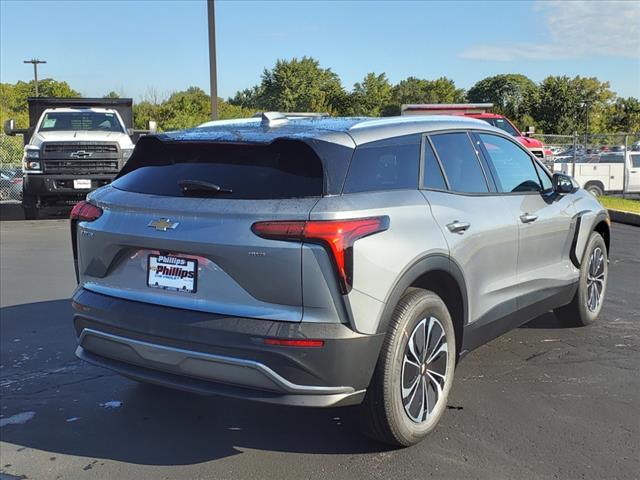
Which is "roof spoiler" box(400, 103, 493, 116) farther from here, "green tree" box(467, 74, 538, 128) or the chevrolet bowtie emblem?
"green tree" box(467, 74, 538, 128)

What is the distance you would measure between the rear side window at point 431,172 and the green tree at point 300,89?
6676cm

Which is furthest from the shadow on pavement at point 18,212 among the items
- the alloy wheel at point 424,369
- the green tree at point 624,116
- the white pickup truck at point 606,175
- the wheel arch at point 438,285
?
the green tree at point 624,116

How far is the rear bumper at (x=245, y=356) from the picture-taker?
2844mm

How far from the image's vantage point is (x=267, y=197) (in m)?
2.99

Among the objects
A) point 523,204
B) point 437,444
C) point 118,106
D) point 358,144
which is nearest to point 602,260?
point 523,204

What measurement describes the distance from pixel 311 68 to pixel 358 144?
7528 cm

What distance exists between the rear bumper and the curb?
1152 centimetres

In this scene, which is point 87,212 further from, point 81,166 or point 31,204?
point 31,204

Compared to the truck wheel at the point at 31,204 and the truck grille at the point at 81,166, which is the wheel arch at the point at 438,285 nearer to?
the truck grille at the point at 81,166

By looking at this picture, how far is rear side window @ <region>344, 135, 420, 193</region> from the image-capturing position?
313 centimetres

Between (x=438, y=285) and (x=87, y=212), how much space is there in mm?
1993

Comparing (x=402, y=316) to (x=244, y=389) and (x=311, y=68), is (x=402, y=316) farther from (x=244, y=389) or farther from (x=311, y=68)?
(x=311, y=68)

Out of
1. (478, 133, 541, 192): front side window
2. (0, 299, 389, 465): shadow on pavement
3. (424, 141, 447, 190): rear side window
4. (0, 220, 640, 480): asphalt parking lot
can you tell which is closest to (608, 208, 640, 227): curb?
(0, 220, 640, 480): asphalt parking lot

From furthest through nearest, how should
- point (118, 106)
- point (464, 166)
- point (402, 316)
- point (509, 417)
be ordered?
point (118, 106) → point (464, 166) → point (509, 417) → point (402, 316)
